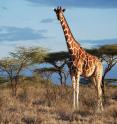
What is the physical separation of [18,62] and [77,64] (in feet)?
48.4

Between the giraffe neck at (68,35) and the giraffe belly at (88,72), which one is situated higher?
the giraffe neck at (68,35)

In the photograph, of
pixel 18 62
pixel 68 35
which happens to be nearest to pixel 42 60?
pixel 18 62

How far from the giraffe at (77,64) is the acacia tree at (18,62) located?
12568 mm

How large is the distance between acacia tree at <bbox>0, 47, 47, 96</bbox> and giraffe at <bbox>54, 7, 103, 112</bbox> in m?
12.6

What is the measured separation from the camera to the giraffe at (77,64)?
18.4m

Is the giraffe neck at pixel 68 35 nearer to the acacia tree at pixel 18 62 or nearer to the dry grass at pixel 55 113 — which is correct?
the dry grass at pixel 55 113

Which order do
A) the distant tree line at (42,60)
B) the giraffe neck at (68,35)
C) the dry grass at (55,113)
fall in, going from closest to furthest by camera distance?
the dry grass at (55,113), the giraffe neck at (68,35), the distant tree line at (42,60)

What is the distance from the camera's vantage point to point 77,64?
60.8 ft

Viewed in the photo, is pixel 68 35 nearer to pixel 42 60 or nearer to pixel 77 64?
pixel 77 64

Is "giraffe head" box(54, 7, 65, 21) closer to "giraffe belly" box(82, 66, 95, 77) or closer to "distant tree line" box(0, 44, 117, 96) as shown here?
"giraffe belly" box(82, 66, 95, 77)

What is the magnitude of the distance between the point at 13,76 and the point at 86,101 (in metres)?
13.1

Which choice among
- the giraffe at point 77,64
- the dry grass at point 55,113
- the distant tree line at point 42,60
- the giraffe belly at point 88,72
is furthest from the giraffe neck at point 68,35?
the distant tree line at point 42,60

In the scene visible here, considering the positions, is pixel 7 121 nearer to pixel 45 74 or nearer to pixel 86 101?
pixel 86 101

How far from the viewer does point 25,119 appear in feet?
49.8
